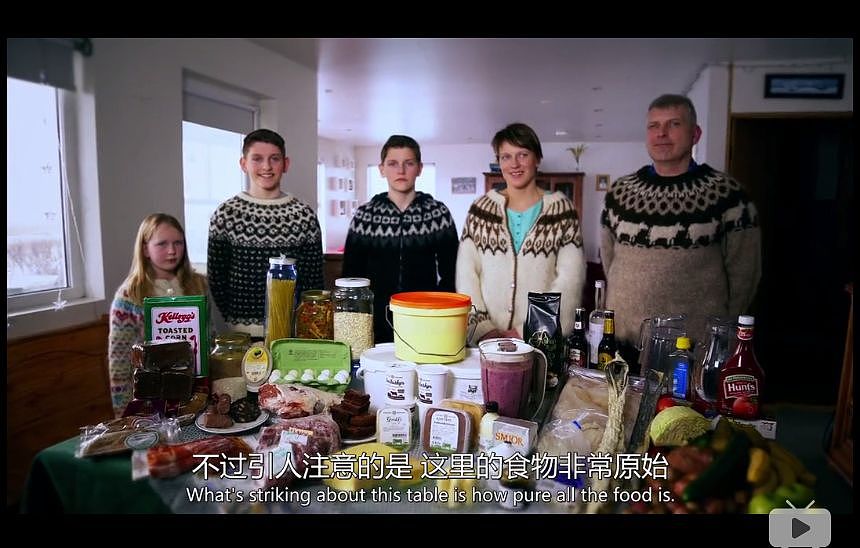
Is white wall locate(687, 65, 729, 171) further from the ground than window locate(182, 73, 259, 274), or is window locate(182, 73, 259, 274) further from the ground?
white wall locate(687, 65, 729, 171)

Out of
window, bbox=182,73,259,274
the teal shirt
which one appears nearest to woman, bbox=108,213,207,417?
window, bbox=182,73,259,274

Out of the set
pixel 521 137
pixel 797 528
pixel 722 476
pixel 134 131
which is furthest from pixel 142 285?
pixel 797 528

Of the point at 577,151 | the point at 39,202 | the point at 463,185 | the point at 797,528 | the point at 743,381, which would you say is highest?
the point at 577,151

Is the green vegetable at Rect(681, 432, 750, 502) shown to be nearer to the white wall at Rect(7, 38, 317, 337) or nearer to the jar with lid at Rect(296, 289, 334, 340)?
the jar with lid at Rect(296, 289, 334, 340)

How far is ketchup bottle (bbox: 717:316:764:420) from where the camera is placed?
1026 mm

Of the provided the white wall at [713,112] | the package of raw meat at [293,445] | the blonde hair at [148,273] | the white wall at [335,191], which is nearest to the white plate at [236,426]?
the package of raw meat at [293,445]

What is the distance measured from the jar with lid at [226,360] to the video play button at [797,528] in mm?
1083

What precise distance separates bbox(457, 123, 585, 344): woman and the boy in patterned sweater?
1.84 ft

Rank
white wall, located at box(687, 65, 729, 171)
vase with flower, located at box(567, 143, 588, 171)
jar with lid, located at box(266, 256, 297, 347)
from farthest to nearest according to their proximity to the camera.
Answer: vase with flower, located at box(567, 143, 588, 171) < white wall, located at box(687, 65, 729, 171) < jar with lid, located at box(266, 256, 297, 347)

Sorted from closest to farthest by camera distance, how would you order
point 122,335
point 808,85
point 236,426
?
1. point 236,426
2. point 122,335
3. point 808,85

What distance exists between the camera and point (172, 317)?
119cm

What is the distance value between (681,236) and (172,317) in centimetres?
142

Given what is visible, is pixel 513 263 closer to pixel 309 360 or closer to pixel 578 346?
pixel 578 346

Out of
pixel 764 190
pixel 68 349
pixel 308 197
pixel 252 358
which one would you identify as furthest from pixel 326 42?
pixel 764 190
